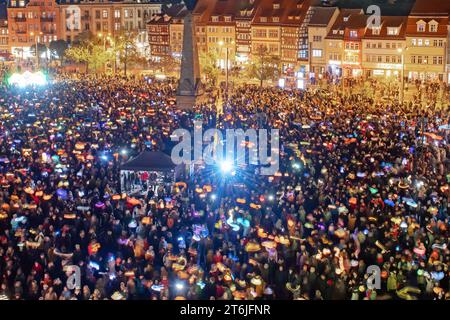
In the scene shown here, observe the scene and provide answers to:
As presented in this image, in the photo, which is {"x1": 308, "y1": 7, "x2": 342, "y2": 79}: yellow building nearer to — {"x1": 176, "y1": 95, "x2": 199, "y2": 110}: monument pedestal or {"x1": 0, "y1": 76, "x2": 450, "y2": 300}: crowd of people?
{"x1": 176, "y1": 95, "x2": 199, "y2": 110}: monument pedestal

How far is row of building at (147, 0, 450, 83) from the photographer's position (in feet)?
223

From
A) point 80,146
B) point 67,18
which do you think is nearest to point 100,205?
point 80,146

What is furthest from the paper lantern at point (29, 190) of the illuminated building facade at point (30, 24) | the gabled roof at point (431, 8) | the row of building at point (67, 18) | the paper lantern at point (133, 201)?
the illuminated building facade at point (30, 24)

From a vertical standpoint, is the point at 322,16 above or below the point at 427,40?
above

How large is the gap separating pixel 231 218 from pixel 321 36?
58.8 m

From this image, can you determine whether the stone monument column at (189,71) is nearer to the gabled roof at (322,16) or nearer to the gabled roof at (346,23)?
the gabled roof at (346,23)

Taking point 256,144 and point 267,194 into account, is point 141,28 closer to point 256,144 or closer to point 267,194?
point 256,144

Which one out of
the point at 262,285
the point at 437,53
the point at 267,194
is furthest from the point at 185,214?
the point at 437,53

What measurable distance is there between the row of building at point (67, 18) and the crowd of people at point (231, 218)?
2824 inches

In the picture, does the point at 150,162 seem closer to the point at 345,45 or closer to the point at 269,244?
the point at 269,244

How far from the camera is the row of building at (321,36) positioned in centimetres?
6794

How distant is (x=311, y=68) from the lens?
7725cm

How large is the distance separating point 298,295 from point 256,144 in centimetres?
1537

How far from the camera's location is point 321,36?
75.9 meters
